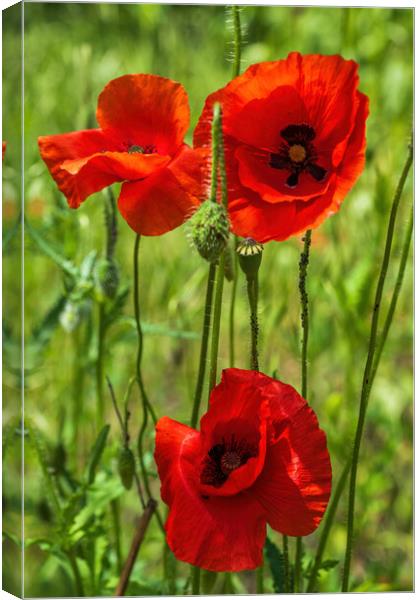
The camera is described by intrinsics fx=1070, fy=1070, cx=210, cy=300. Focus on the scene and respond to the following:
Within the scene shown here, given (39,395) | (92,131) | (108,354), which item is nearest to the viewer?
(92,131)

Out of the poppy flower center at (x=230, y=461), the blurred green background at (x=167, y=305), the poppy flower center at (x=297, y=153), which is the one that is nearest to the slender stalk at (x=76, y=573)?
the blurred green background at (x=167, y=305)

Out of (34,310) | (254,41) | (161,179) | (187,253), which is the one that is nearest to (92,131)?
(161,179)

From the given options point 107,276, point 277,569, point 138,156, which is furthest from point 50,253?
Result: point 277,569

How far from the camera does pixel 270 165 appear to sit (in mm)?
1131

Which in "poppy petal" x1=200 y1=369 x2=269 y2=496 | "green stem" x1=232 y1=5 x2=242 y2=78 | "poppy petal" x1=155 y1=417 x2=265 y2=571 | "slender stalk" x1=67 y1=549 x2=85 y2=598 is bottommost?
"slender stalk" x1=67 y1=549 x2=85 y2=598

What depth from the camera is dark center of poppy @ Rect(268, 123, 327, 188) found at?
44.3 inches

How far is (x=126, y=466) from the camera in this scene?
4.09ft

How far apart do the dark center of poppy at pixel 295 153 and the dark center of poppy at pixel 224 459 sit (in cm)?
28

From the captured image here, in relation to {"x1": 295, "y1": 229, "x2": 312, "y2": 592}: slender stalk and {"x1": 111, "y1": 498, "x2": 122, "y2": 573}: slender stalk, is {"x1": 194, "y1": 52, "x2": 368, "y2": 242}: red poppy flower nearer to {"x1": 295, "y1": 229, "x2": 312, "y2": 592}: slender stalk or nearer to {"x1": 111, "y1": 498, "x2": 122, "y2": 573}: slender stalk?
{"x1": 295, "y1": 229, "x2": 312, "y2": 592}: slender stalk

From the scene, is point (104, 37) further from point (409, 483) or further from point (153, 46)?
point (409, 483)

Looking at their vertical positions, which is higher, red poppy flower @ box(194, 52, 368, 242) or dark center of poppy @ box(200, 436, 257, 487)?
red poppy flower @ box(194, 52, 368, 242)

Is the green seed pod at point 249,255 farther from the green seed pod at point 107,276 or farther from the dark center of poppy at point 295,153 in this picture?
the green seed pod at point 107,276

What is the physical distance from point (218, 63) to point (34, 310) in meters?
0.65

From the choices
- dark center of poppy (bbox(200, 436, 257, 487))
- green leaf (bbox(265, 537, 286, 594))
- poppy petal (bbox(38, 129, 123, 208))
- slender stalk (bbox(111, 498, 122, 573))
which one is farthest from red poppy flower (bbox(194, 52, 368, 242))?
slender stalk (bbox(111, 498, 122, 573))
